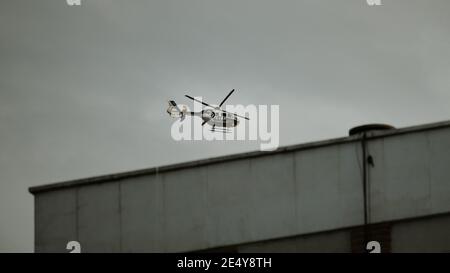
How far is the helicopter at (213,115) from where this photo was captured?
140 ft

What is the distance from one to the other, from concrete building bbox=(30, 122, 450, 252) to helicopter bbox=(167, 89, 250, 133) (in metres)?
17.5

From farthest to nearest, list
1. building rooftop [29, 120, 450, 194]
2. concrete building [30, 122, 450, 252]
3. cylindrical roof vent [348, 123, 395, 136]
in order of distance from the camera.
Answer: cylindrical roof vent [348, 123, 395, 136] → building rooftop [29, 120, 450, 194] → concrete building [30, 122, 450, 252]

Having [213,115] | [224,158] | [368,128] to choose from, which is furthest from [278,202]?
[213,115]

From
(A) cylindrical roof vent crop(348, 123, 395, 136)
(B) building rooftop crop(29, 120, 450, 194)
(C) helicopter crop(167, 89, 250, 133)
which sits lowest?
(B) building rooftop crop(29, 120, 450, 194)

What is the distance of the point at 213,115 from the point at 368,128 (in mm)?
19642

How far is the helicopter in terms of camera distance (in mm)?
42812

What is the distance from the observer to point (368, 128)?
24719mm

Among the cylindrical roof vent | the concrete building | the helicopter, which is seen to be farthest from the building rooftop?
the helicopter

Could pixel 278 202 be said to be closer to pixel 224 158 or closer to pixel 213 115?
pixel 224 158

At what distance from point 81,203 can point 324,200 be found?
9.73m

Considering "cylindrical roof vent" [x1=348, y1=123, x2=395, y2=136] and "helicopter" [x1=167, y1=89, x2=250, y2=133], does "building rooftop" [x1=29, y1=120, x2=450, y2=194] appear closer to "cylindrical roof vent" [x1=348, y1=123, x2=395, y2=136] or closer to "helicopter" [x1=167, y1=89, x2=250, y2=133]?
"cylindrical roof vent" [x1=348, y1=123, x2=395, y2=136]
